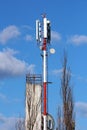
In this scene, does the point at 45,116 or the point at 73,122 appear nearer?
the point at 45,116

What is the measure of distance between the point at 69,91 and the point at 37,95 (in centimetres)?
294

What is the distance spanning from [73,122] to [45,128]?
3.09 meters

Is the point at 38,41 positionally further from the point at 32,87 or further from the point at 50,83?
the point at 32,87

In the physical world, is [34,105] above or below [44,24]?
below

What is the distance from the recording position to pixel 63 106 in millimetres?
36062

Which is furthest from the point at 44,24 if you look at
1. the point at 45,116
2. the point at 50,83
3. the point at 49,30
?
the point at 45,116

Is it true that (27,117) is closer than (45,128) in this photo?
No

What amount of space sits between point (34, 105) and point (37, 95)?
85 centimetres

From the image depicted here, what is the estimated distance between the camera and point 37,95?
38.2m

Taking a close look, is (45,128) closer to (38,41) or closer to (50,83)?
(50,83)

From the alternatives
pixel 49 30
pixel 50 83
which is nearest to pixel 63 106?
pixel 50 83

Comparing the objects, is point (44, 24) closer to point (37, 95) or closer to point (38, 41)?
Answer: point (38, 41)

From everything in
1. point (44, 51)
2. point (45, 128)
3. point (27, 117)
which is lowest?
point (45, 128)

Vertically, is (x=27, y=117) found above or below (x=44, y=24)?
below
